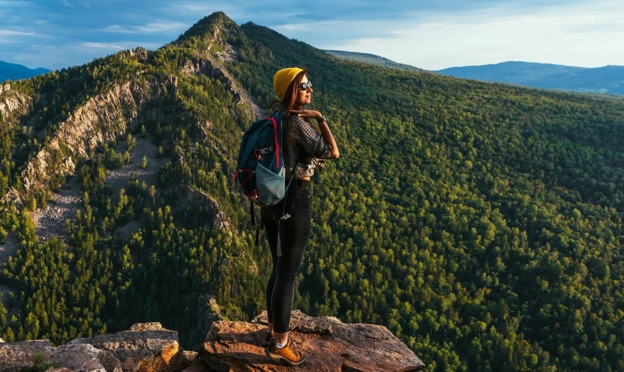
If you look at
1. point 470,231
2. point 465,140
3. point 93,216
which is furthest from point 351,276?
point 465,140

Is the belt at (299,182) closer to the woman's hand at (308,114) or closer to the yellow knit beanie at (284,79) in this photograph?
the woman's hand at (308,114)

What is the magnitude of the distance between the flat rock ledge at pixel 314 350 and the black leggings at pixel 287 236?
136 centimetres

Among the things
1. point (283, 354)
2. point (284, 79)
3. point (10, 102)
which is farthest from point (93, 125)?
point (284, 79)

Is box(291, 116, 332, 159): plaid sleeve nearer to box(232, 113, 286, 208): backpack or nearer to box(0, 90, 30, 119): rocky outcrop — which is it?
box(232, 113, 286, 208): backpack

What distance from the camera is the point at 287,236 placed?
8.80m

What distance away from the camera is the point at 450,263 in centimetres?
12375

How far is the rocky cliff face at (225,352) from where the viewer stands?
9.54 meters

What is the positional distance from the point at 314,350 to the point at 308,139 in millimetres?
5714

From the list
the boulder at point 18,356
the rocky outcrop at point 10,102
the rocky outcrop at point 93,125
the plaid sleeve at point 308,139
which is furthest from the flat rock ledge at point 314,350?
the rocky outcrop at point 10,102

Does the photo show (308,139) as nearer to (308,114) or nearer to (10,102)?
(308,114)

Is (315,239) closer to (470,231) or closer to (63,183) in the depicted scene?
(470,231)

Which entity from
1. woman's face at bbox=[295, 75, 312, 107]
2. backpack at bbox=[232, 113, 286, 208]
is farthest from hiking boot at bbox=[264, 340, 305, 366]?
woman's face at bbox=[295, 75, 312, 107]

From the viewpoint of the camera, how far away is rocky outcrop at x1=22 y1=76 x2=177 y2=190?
12238 cm

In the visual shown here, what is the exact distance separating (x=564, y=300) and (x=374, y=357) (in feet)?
380
